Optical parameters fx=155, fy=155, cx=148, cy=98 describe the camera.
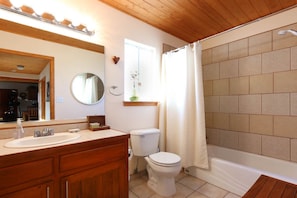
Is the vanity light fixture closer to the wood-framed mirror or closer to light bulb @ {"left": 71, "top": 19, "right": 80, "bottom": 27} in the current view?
light bulb @ {"left": 71, "top": 19, "right": 80, "bottom": 27}

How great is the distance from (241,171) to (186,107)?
101 centimetres

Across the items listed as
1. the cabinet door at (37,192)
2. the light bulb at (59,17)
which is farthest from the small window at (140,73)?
the cabinet door at (37,192)

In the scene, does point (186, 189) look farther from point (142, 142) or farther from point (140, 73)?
point (140, 73)

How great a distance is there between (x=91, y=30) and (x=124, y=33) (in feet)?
1.60

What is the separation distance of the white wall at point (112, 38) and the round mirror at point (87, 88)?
0.29 feet

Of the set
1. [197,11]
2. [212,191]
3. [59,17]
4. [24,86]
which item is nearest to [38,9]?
[59,17]

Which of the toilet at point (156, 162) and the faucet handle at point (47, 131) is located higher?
the faucet handle at point (47, 131)

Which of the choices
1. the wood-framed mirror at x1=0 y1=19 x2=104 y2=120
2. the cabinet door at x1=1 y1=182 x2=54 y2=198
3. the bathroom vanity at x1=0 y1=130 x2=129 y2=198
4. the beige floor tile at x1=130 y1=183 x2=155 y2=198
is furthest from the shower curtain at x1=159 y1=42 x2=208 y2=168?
the cabinet door at x1=1 y1=182 x2=54 y2=198

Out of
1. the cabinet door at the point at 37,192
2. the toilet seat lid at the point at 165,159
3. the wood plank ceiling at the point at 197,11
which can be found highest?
the wood plank ceiling at the point at 197,11

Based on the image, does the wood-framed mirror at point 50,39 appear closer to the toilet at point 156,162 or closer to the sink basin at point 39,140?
the sink basin at point 39,140

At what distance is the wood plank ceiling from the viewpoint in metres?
1.94

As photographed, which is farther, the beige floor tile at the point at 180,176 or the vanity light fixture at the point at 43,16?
the beige floor tile at the point at 180,176

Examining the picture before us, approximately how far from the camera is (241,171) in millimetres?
1854

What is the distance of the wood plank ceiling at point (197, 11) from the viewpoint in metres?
1.94
